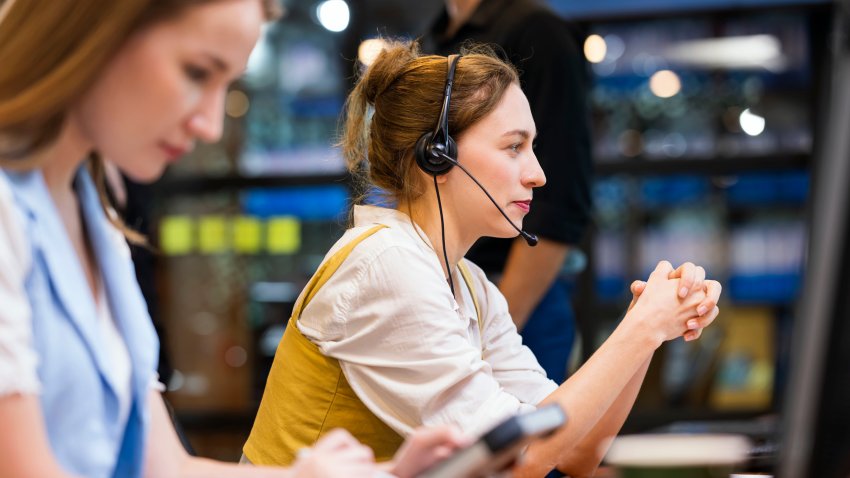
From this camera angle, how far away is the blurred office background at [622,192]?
15.6 feet

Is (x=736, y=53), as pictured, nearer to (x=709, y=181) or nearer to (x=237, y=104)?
(x=709, y=181)

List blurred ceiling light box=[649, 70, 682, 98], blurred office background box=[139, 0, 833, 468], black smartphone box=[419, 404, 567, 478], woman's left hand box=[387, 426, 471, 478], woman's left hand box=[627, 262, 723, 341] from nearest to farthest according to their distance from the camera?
1. black smartphone box=[419, 404, 567, 478]
2. woman's left hand box=[387, 426, 471, 478]
3. woman's left hand box=[627, 262, 723, 341]
4. blurred office background box=[139, 0, 833, 468]
5. blurred ceiling light box=[649, 70, 682, 98]

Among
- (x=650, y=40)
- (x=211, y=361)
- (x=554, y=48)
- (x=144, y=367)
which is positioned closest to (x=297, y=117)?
(x=211, y=361)

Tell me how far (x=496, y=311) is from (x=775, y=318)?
348cm

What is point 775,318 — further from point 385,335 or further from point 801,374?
point 801,374

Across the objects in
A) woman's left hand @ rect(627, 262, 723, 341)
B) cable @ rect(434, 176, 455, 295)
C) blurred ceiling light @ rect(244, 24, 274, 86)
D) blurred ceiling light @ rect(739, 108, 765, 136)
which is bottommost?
cable @ rect(434, 176, 455, 295)

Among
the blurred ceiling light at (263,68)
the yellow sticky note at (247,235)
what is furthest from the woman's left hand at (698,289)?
the blurred ceiling light at (263,68)

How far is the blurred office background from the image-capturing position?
4758 mm

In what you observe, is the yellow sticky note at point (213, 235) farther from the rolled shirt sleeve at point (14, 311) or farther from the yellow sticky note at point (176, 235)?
the rolled shirt sleeve at point (14, 311)

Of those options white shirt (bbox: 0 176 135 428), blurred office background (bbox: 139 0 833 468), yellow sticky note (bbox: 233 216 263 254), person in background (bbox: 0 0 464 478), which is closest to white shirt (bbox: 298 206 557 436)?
person in background (bbox: 0 0 464 478)

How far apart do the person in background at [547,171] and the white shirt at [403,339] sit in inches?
21.4

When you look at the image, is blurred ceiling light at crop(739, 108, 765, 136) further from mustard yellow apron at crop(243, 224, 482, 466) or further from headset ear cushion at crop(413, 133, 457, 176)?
mustard yellow apron at crop(243, 224, 482, 466)

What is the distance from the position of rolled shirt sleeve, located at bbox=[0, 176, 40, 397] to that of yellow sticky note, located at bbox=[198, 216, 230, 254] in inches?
160

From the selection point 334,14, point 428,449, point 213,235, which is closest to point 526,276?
point 428,449
